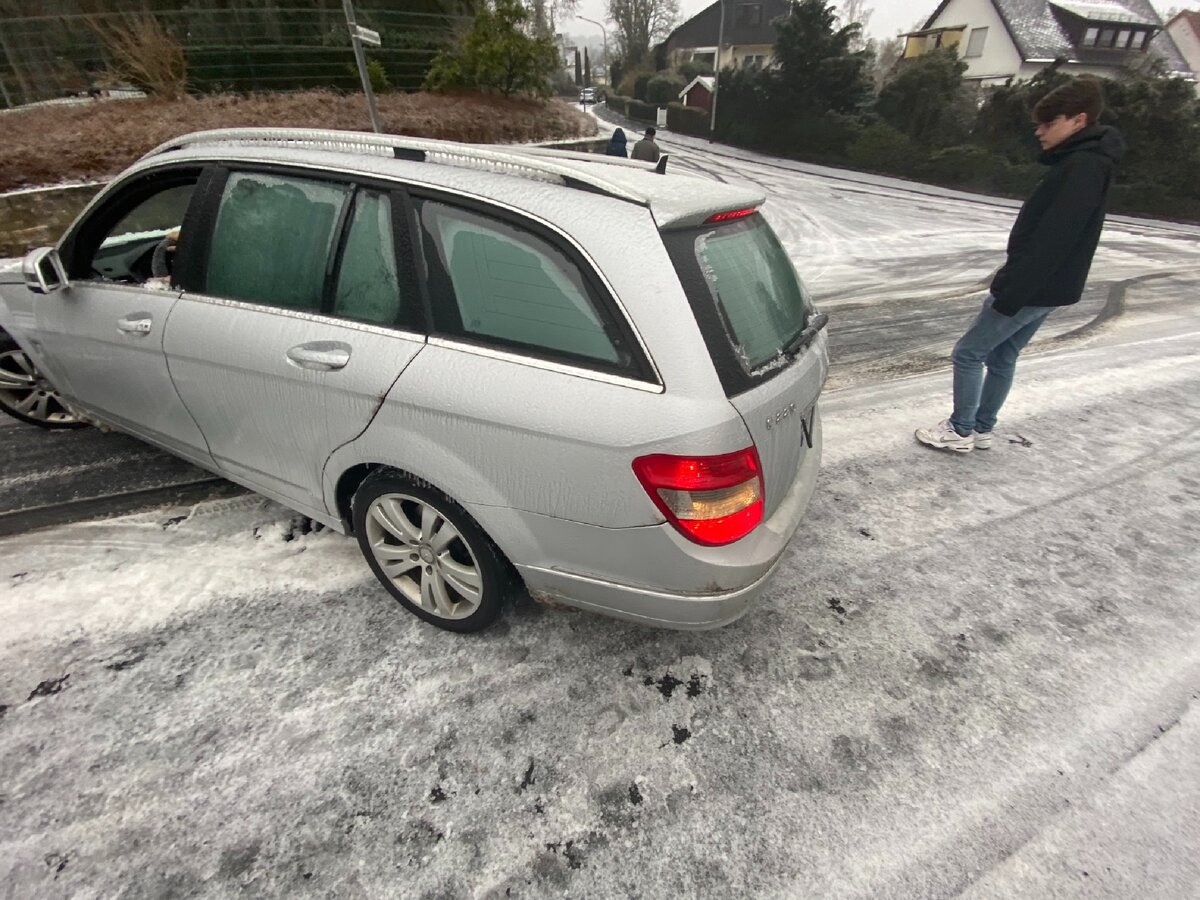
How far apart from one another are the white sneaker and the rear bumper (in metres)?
2.25

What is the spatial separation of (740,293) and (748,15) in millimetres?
60361

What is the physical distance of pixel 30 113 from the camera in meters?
11.4

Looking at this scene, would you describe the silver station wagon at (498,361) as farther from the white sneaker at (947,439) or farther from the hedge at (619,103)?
the hedge at (619,103)

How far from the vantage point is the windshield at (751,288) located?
70.3 inches

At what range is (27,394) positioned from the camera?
11.4ft

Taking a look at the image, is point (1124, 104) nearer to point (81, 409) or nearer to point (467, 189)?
point (467, 189)

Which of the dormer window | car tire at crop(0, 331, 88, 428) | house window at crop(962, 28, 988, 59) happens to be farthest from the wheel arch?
the dormer window

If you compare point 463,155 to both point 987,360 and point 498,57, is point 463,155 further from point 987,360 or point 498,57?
point 498,57

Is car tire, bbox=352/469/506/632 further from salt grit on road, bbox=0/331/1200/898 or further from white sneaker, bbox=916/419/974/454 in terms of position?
white sneaker, bbox=916/419/974/454

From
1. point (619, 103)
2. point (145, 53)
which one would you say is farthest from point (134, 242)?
point (619, 103)

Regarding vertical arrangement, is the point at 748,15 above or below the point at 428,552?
above

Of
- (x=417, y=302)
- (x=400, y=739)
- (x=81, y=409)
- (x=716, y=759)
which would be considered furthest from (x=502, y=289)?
(x=81, y=409)

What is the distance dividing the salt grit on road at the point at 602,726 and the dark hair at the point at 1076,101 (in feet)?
6.76

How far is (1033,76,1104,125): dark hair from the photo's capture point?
2809mm
